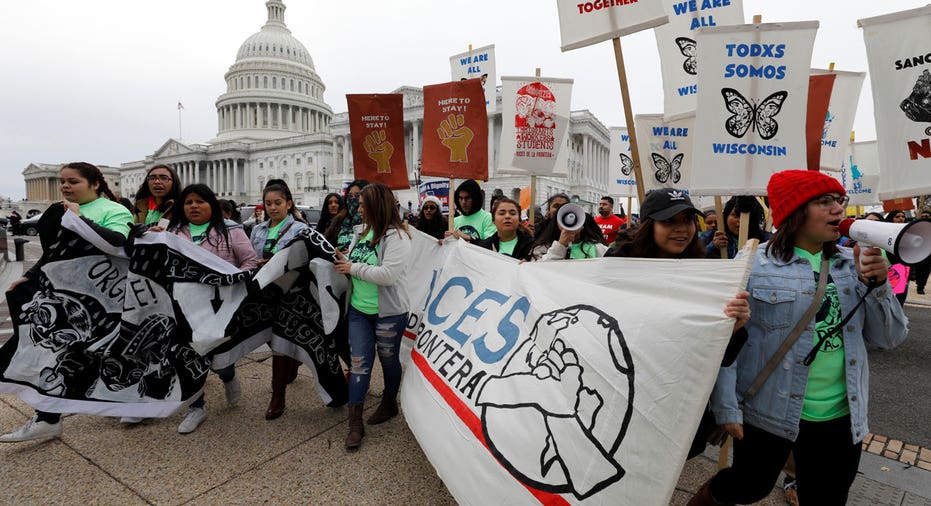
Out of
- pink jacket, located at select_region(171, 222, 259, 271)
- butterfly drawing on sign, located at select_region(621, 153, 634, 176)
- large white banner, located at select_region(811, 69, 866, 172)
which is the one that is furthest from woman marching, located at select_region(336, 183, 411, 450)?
butterfly drawing on sign, located at select_region(621, 153, 634, 176)

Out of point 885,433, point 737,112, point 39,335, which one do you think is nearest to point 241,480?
point 39,335

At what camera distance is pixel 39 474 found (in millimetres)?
2799

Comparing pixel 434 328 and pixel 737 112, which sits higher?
pixel 737 112

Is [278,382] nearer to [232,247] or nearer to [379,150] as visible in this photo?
[232,247]

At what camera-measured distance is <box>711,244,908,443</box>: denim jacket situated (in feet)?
6.06

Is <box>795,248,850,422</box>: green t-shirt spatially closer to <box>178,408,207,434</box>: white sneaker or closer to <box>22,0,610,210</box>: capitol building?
<box>178,408,207,434</box>: white sneaker

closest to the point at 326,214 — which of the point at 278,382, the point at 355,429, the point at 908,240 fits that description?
the point at 278,382

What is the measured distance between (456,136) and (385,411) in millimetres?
2541

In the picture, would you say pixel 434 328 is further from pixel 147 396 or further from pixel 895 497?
pixel 895 497

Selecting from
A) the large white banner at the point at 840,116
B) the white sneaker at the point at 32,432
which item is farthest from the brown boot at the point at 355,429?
the large white banner at the point at 840,116

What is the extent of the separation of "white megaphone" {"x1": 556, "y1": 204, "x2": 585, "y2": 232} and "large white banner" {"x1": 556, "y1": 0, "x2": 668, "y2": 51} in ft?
4.77

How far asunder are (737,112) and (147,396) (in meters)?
4.25

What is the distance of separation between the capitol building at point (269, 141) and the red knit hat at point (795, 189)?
70484 mm

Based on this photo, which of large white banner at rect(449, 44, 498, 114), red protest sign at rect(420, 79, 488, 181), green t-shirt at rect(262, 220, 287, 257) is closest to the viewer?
green t-shirt at rect(262, 220, 287, 257)
